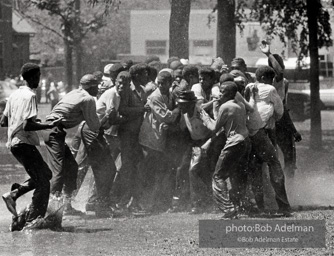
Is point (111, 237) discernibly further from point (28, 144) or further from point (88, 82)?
point (88, 82)

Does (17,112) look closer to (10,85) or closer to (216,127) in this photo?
(216,127)

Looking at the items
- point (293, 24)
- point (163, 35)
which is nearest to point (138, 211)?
point (293, 24)

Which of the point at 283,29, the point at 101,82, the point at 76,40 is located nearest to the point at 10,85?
the point at 76,40

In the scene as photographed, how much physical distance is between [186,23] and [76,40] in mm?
16135

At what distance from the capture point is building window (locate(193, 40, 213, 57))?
57312 millimetres

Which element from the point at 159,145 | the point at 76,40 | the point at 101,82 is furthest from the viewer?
the point at 76,40

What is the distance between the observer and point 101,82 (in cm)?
1345

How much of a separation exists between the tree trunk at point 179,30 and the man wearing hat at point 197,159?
283 inches

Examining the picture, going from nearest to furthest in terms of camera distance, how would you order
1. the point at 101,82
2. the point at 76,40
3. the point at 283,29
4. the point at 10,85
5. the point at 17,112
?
the point at 17,112
the point at 101,82
the point at 283,29
the point at 76,40
the point at 10,85

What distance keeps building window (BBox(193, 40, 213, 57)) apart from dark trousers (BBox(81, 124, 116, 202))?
4498 centimetres

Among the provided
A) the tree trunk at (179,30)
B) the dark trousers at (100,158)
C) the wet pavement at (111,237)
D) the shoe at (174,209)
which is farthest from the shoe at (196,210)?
the tree trunk at (179,30)

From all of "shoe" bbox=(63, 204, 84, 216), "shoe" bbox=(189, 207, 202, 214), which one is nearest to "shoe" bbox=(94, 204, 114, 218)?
"shoe" bbox=(63, 204, 84, 216)

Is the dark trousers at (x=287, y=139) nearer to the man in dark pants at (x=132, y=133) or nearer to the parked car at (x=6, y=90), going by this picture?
the man in dark pants at (x=132, y=133)

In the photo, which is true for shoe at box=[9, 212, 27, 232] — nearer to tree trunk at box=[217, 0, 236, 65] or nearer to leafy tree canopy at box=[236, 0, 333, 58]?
tree trunk at box=[217, 0, 236, 65]
